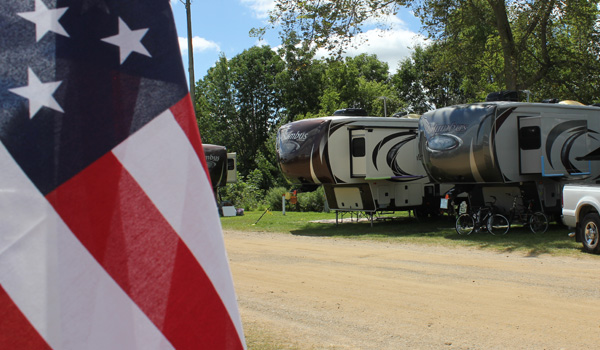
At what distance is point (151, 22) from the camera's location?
4.88 feet

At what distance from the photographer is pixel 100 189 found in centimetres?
143

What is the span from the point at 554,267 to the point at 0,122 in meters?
10.6

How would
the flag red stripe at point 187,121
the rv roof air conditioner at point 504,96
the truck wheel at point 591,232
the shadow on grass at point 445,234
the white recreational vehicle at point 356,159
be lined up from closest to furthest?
the flag red stripe at point 187,121 < the truck wheel at point 591,232 < the shadow on grass at point 445,234 < the rv roof air conditioner at point 504,96 < the white recreational vehicle at point 356,159

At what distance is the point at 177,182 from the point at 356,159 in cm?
1762

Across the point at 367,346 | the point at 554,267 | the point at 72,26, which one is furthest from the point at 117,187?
the point at 554,267

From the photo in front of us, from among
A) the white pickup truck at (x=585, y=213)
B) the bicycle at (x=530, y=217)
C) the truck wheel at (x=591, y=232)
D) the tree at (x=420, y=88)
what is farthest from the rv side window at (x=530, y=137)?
the tree at (x=420, y=88)

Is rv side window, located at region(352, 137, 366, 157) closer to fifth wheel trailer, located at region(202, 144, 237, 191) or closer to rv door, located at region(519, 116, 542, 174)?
rv door, located at region(519, 116, 542, 174)

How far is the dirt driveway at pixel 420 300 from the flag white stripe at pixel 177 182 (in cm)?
448

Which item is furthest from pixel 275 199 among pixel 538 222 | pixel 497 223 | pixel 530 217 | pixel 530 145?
pixel 530 145

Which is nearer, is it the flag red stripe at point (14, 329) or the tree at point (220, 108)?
the flag red stripe at point (14, 329)

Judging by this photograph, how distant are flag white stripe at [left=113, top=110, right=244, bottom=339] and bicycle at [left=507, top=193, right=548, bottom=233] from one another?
52.6 feet

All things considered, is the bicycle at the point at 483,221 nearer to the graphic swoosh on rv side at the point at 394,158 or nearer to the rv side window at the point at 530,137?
the rv side window at the point at 530,137

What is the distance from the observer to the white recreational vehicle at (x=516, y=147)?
622 inches

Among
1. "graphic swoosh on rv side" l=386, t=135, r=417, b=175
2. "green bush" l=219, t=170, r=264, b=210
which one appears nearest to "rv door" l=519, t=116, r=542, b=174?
"graphic swoosh on rv side" l=386, t=135, r=417, b=175
